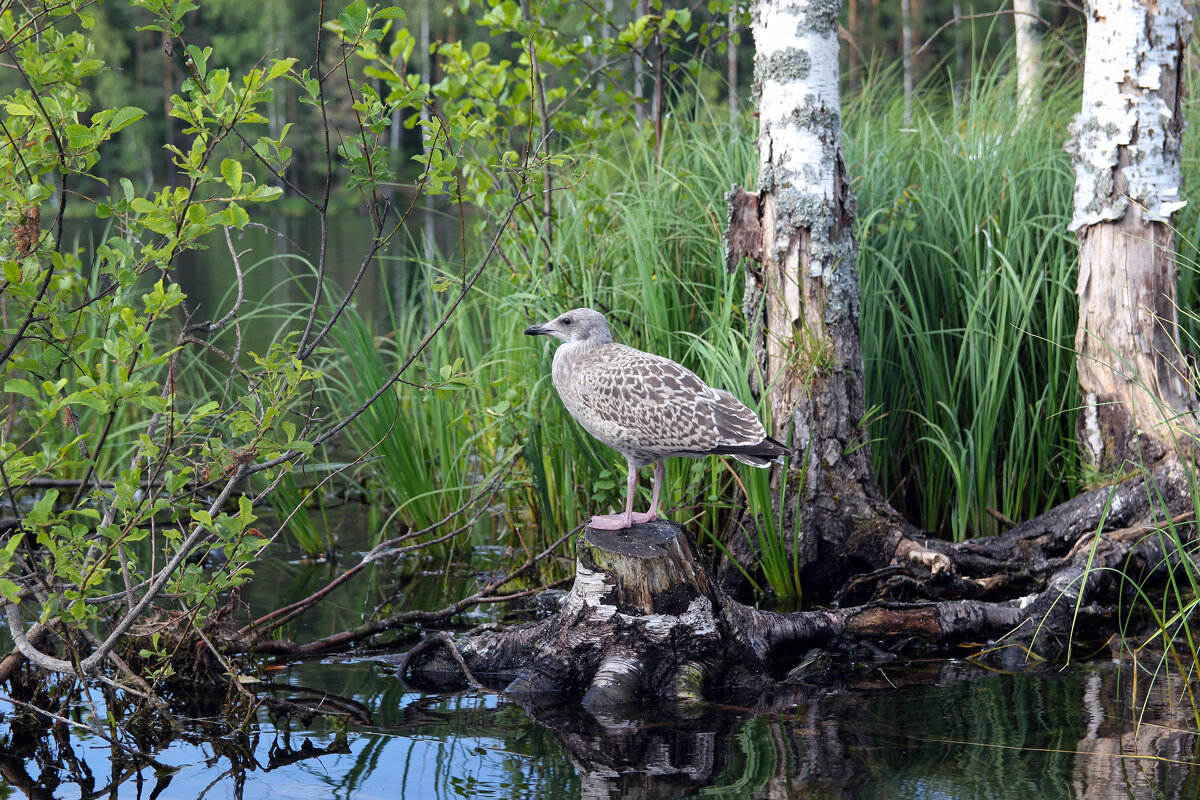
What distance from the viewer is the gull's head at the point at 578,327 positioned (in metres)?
4.35

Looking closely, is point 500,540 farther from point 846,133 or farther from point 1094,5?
point 1094,5

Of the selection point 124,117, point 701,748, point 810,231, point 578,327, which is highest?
point 124,117

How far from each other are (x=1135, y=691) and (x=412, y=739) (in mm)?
2464

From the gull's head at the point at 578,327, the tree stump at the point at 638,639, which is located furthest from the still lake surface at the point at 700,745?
the gull's head at the point at 578,327

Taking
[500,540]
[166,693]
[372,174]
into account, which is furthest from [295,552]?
[372,174]

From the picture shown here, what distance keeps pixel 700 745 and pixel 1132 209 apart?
9.99 feet

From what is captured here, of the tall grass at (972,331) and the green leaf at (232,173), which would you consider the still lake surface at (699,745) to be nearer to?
the tall grass at (972,331)

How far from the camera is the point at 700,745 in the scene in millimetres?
3318

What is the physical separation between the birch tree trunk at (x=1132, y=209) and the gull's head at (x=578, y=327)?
214 centimetres

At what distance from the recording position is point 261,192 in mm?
2957

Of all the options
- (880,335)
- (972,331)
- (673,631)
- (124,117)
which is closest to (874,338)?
(880,335)

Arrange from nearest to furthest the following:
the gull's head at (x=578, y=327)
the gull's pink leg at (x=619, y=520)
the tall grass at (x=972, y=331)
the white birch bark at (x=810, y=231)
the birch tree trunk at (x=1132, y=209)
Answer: the gull's pink leg at (x=619, y=520) < the gull's head at (x=578, y=327) < the birch tree trunk at (x=1132, y=209) < the white birch bark at (x=810, y=231) < the tall grass at (x=972, y=331)

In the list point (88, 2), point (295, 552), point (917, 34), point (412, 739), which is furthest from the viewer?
point (917, 34)

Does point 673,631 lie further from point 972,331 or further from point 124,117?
point 124,117
